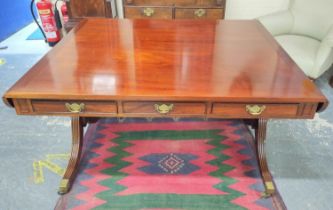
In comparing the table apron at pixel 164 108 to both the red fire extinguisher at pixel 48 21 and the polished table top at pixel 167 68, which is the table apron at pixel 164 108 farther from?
the red fire extinguisher at pixel 48 21

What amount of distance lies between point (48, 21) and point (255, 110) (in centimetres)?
266

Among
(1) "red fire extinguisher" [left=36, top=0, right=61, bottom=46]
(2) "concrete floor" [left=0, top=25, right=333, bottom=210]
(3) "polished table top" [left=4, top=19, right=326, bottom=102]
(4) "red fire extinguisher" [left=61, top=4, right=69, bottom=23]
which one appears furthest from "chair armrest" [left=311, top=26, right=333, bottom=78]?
(1) "red fire extinguisher" [left=36, top=0, right=61, bottom=46]

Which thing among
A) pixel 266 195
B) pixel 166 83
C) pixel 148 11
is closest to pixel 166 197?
pixel 266 195

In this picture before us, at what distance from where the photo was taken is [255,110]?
102cm

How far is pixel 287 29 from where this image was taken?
2.28 m

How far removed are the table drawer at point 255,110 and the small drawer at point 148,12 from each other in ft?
5.04

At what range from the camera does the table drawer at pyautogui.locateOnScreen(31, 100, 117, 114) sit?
1024 millimetres

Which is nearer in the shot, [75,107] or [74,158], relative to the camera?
[75,107]

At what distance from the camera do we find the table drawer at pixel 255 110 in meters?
1.01

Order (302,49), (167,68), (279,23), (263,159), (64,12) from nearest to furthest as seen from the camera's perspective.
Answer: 1. (167,68)
2. (263,159)
3. (302,49)
4. (279,23)
5. (64,12)

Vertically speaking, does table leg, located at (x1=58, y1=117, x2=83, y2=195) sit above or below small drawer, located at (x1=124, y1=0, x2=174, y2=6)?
below

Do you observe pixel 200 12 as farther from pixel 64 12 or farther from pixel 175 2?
pixel 64 12

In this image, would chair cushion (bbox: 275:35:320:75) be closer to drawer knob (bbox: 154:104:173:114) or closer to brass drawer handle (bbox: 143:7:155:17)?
brass drawer handle (bbox: 143:7:155:17)

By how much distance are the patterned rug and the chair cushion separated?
68 cm
